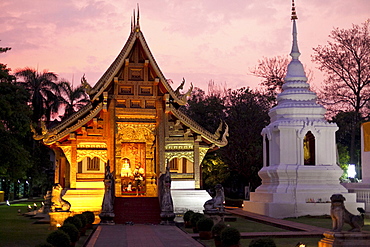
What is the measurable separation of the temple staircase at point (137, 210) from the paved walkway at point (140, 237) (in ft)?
3.90

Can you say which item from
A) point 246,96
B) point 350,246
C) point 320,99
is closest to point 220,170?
point 246,96

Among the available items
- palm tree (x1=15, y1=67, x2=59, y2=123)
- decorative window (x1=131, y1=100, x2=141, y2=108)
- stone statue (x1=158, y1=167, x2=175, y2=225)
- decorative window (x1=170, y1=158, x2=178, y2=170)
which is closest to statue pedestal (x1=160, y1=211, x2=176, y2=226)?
stone statue (x1=158, y1=167, x2=175, y2=225)

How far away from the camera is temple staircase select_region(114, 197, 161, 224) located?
19.2 meters

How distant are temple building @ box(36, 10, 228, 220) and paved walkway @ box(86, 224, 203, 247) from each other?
4.12 m

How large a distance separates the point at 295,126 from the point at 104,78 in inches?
311

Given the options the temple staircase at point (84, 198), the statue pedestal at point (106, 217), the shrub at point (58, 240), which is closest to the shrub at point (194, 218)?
the statue pedestal at point (106, 217)

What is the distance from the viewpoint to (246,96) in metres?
39.2

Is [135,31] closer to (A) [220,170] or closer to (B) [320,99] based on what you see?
(A) [220,170]

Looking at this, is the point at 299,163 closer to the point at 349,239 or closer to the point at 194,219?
the point at 194,219

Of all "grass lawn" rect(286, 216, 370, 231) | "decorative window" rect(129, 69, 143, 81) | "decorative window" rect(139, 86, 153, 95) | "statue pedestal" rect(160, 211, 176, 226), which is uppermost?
"decorative window" rect(129, 69, 143, 81)

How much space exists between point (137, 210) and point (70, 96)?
3174cm

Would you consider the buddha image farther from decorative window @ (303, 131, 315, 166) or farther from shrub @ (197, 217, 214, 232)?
shrub @ (197, 217, 214, 232)

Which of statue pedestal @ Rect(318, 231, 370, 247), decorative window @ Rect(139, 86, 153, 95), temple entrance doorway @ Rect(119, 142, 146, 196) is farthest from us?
temple entrance doorway @ Rect(119, 142, 146, 196)

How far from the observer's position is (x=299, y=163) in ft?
75.4
